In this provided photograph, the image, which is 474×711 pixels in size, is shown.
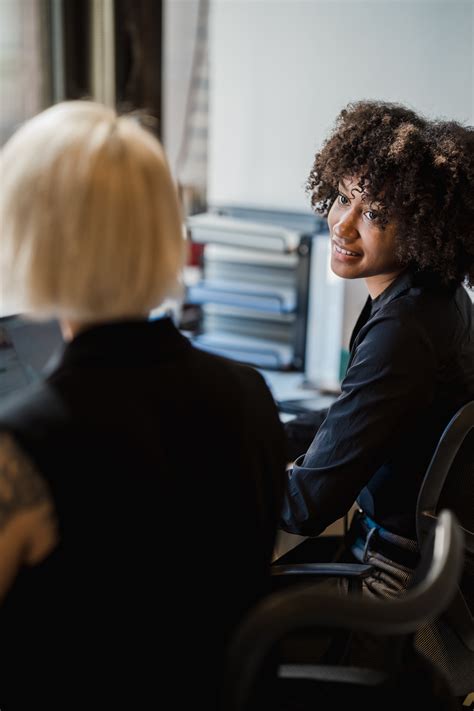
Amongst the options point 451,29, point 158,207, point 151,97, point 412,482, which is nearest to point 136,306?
point 158,207

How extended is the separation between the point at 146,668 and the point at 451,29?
1.80m

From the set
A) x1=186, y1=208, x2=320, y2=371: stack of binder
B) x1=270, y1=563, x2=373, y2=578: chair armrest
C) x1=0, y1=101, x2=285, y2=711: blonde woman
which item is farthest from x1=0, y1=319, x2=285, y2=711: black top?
x1=186, y1=208, x2=320, y2=371: stack of binder

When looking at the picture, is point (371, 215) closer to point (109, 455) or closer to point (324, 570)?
point (324, 570)

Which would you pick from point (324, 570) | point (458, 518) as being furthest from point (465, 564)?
point (324, 570)

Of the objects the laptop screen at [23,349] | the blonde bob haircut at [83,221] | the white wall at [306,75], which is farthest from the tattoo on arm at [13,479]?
Result: the white wall at [306,75]

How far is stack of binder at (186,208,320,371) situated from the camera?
7.14 feet

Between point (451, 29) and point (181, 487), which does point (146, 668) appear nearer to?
point (181, 487)

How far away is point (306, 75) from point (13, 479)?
1.83 meters

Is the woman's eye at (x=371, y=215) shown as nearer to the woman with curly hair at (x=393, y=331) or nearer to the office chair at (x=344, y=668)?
the woman with curly hair at (x=393, y=331)

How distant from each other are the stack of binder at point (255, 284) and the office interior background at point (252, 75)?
19 mm

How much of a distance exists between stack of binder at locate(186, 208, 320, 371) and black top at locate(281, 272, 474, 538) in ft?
3.12

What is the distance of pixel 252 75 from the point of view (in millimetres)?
2299

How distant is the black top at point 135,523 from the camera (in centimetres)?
71

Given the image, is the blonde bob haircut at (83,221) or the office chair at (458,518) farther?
the office chair at (458,518)
